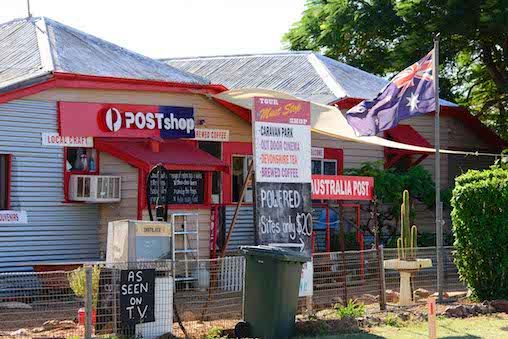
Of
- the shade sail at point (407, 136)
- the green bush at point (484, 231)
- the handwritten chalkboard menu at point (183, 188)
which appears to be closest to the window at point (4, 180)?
the handwritten chalkboard menu at point (183, 188)

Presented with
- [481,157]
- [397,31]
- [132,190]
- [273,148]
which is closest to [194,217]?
[132,190]

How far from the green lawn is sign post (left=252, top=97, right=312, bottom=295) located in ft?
5.01

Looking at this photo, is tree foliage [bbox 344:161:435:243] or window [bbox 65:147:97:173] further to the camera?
tree foliage [bbox 344:161:435:243]

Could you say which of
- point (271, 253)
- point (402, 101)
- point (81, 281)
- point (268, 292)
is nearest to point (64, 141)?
point (81, 281)

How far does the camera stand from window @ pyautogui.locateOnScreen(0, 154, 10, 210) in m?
17.8

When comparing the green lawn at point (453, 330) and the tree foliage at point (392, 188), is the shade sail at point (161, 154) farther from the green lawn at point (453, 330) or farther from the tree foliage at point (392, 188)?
the green lawn at point (453, 330)

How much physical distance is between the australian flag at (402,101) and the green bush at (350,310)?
3799 millimetres

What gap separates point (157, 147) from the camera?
1928 cm

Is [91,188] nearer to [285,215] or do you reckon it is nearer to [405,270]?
[285,215]

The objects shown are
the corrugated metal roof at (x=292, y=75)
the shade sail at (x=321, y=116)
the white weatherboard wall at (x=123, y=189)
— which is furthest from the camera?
the corrugated metal roof at (x=292, y=75)

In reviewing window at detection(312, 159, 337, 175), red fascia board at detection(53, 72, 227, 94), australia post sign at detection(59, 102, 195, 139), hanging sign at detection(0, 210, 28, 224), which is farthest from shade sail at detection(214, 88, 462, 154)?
hanging sign at detection(0, 210, 28, 224)

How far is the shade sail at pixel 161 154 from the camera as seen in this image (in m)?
18.5

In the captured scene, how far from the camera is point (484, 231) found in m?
16.8

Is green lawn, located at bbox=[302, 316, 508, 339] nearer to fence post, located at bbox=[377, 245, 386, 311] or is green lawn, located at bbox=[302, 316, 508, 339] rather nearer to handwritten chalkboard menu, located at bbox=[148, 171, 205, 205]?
fence post, located at bbox=[377, 245, 386, 311]
